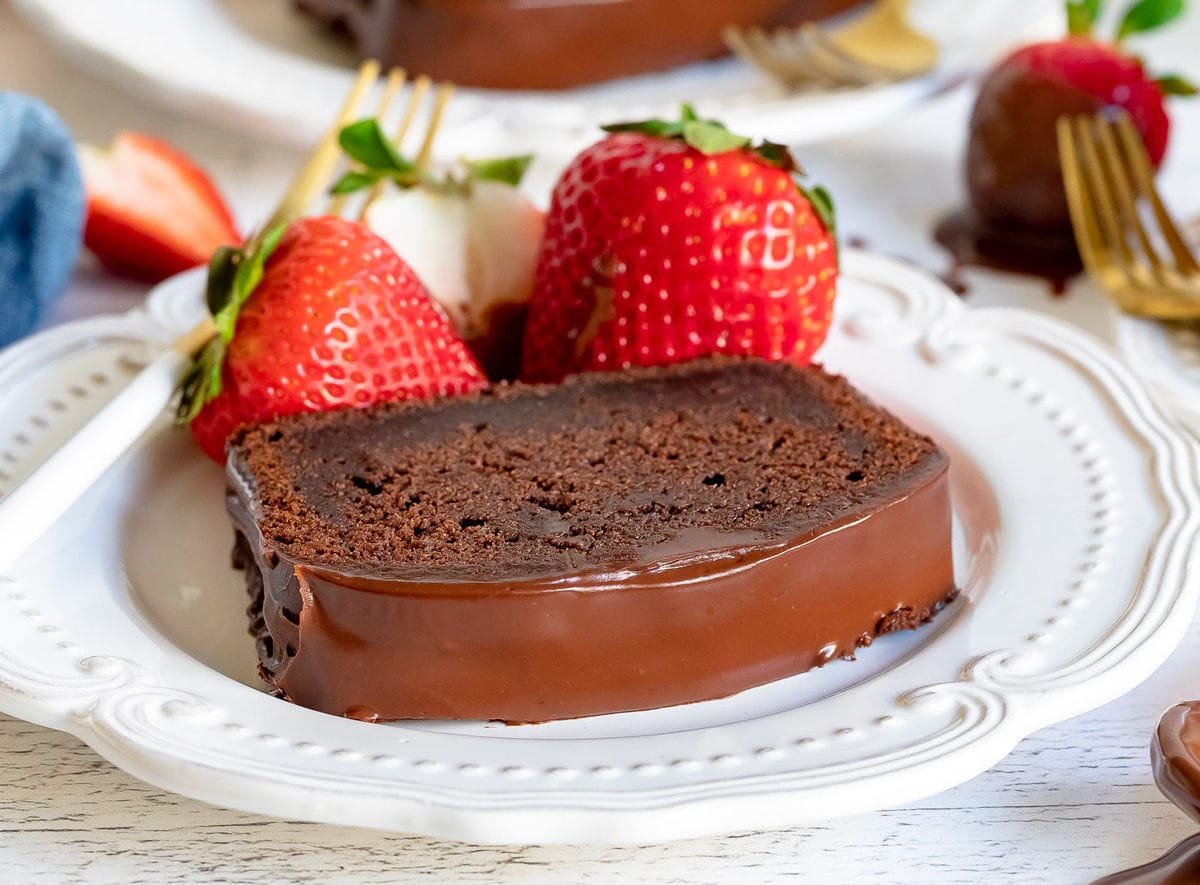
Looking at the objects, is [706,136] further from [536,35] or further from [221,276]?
[536,35]

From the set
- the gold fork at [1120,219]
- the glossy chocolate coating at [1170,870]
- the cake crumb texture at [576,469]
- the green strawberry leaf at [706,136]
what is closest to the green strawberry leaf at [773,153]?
the green strawberry leaf at [706,136]

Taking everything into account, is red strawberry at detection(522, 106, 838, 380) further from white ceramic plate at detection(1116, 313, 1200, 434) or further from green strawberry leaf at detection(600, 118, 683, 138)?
white ceramic plate at detection(1116, 313, 1200, 434)

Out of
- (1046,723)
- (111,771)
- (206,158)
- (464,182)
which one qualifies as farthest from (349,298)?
(206,158)

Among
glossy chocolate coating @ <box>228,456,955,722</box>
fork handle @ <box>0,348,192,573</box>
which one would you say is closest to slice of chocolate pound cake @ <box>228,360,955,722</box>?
glossy chocolate coating @ <box>228,456,955,722</box>

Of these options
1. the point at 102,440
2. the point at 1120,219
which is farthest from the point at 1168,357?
the point at 102,440

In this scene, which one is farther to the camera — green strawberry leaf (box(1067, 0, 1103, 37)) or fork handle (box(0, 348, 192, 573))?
green strawberry leaf (box(1067, 0, 1103, 37))

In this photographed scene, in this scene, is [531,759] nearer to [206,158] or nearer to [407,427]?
[407,427]
